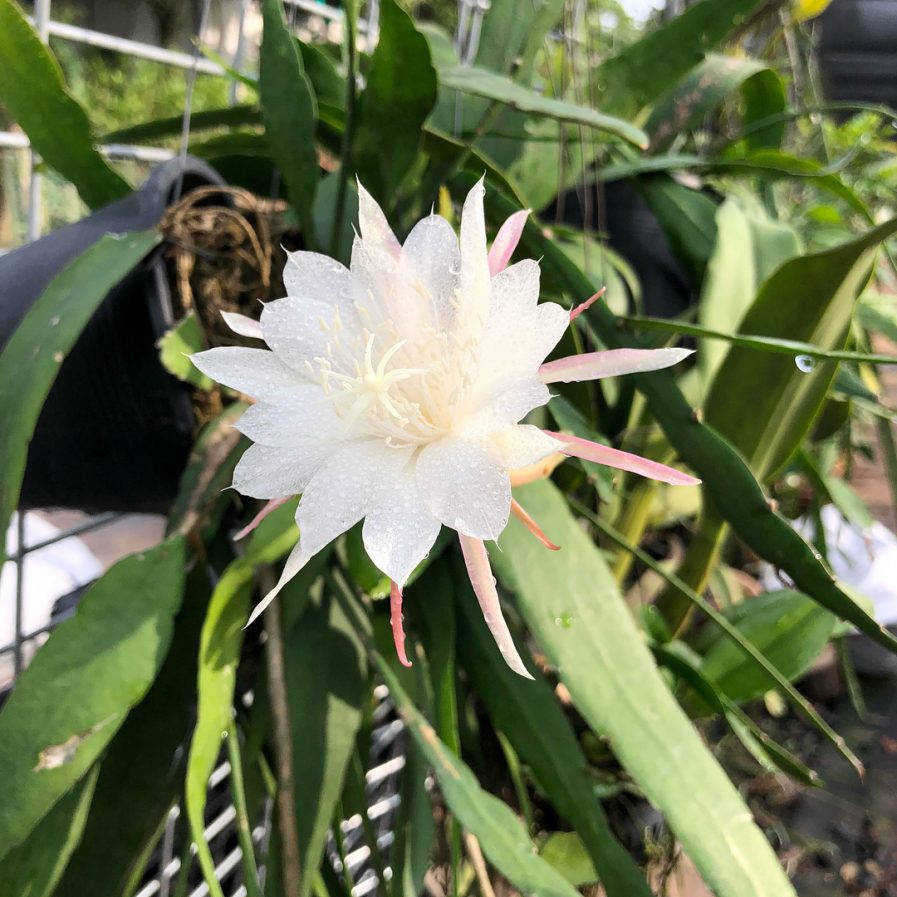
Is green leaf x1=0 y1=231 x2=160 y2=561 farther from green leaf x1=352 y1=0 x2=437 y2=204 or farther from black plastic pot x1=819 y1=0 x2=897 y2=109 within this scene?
black plastic pot x1=819 y1=0 x2=897 y2=109

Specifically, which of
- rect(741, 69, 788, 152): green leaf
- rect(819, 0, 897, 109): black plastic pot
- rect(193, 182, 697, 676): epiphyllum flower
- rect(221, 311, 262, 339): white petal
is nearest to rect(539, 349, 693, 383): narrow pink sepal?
rect(193, 182, 697, 676): epiphyllum flower

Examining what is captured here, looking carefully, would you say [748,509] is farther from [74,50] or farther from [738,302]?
[74,50]

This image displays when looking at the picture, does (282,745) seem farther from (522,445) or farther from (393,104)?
(393,104)

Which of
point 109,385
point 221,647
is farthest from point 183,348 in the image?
point 221,647

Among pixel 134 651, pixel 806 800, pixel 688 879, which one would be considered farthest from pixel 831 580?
pixel 806 800

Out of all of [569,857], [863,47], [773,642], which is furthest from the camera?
[863,47]

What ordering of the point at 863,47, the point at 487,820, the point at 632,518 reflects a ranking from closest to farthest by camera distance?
the point at 487,820 → the point at 632,518 → the point at 863,47

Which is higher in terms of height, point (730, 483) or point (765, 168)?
point (765, 168)

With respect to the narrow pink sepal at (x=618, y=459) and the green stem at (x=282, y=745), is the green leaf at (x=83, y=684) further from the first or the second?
the narrow pink sepal at (x=618, y=459)
